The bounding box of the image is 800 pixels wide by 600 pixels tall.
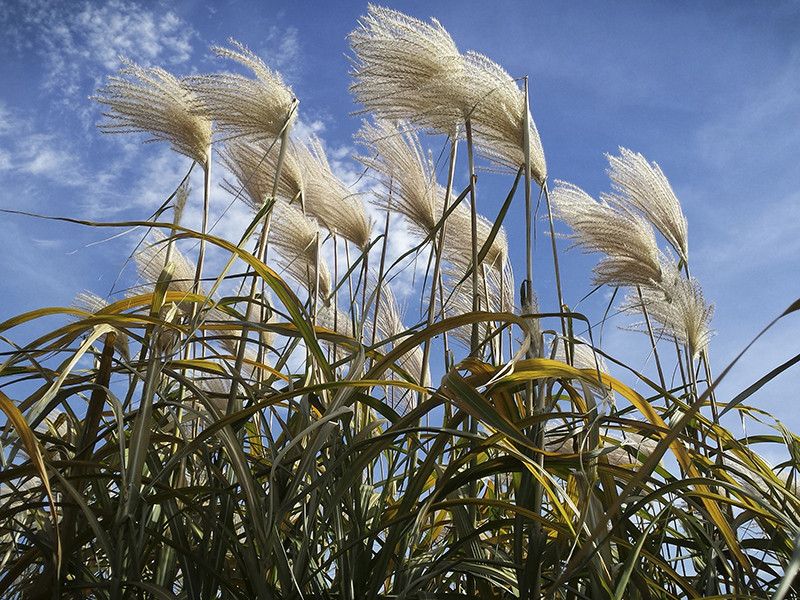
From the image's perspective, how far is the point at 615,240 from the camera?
2582mm

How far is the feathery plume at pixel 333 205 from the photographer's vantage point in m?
2.74

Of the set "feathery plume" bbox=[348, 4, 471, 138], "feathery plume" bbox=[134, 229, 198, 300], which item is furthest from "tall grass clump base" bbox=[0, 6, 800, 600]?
"feathery plume" bbox=[134, 229, 198, 300]

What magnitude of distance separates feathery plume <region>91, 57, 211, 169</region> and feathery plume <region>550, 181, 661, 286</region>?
1.57 meters

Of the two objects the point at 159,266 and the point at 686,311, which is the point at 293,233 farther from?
the point at 686,311

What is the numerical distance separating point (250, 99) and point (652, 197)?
173 cm

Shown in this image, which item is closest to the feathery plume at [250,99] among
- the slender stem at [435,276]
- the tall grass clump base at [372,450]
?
the tall grass clump base at [372,450]

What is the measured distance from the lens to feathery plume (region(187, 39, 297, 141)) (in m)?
1.99

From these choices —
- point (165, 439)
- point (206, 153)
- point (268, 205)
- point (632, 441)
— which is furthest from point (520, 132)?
point (206, 153)

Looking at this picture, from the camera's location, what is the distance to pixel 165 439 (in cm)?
129

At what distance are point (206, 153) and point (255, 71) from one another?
494 millimetres

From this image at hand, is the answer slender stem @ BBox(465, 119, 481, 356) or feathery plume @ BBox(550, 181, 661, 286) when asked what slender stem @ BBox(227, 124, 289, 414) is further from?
feathery plume @ BBox(550, 181, 661, 286)

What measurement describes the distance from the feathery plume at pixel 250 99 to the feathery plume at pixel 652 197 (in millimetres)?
1549

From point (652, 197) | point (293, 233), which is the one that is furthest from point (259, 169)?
point (652, 197)

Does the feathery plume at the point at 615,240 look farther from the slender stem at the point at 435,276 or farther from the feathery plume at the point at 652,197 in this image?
the slender stem at the point at 435,276
